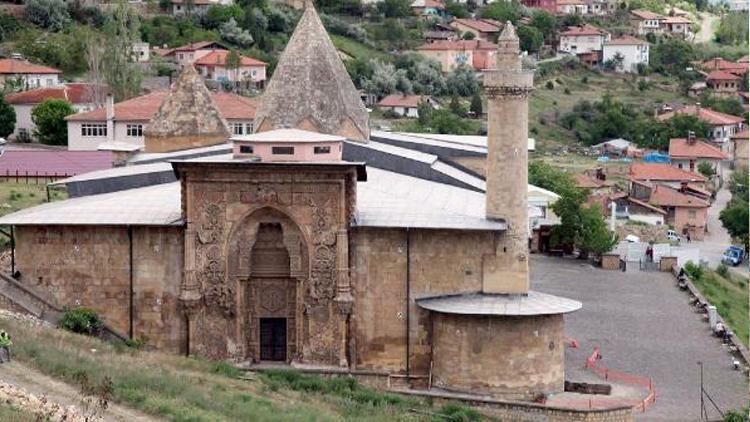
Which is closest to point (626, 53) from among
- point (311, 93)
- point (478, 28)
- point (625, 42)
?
point (625, 42)

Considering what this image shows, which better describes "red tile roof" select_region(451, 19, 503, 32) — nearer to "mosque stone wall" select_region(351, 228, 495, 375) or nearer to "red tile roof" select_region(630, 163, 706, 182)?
"red tile roof" select_region(630, 163, 706, 182)

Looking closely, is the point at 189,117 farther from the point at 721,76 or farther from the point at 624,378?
the point at 721,76

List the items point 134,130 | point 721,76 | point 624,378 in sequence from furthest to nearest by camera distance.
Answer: point 721,76 → point 134,130 → point 624,378

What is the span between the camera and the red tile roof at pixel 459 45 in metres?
114

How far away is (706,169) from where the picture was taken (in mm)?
88312

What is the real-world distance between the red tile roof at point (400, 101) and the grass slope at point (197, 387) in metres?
61.8

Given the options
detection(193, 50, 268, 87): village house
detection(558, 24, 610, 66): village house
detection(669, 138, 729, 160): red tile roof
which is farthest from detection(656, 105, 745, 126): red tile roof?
detection(193, 50, 268, 87): village house

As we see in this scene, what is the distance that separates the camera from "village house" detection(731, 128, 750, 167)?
101750 millimetres

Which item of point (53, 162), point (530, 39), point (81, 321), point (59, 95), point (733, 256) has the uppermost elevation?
point (530, 39)

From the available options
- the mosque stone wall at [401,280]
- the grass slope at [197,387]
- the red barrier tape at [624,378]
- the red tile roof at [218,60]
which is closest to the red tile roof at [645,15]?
the red tile roof at [218,60]

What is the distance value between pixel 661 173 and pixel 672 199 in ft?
18.2

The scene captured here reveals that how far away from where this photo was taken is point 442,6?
465 ft

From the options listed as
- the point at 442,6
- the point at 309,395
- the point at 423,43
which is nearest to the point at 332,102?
the point at 309,395

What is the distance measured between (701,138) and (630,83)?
2583 cm
